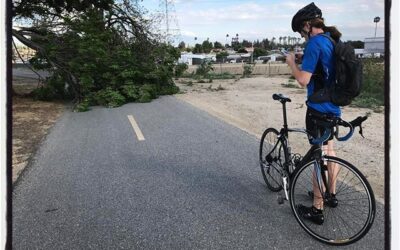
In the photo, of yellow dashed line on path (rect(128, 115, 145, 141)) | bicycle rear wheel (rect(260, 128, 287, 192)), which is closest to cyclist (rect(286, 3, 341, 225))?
bicycle rear wheel (rect(260, 128, 287, 192))

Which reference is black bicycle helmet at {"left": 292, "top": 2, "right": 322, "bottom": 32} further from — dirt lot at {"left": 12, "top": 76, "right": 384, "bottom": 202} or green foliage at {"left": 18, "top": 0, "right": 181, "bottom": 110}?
green foliage at {"left": 18, "top": 0, "right": 181, "bottom": 110}

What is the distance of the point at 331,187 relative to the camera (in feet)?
10.7

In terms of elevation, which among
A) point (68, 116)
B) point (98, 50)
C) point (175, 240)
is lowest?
point (175, 240)

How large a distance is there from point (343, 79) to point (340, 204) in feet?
4.41

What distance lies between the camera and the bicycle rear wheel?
3.91 metres

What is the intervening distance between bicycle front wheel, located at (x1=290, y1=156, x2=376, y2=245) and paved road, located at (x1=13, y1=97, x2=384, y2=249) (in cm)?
12

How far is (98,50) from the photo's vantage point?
37.2 ft

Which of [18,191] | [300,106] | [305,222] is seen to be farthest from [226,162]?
[300,106]

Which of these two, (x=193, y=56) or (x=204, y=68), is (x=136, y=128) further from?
(x=193, y=56)

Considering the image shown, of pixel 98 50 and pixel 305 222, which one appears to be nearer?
pixel 305 222

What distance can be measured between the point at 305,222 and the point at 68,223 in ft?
6.85

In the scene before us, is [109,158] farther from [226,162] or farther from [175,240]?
[175,240]

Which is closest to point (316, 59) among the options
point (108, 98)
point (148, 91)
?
point (108, 98)

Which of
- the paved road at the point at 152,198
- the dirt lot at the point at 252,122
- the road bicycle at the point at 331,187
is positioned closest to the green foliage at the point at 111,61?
the dirt lot at the point at 252,122
